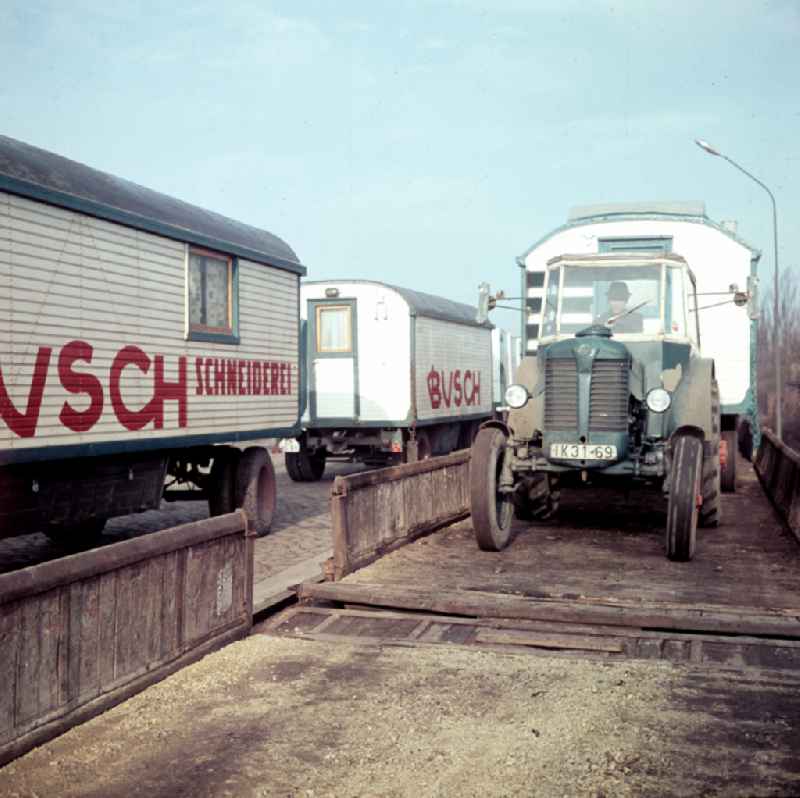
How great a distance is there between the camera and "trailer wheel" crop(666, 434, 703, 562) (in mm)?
9023

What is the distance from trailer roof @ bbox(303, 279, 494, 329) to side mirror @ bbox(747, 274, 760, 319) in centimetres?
432

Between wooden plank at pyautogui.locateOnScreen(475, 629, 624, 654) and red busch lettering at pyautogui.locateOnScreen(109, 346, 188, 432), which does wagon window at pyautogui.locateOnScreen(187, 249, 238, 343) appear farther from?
wooden plank at pyautogui.locateOnScreen(475, 629, 624, 654)

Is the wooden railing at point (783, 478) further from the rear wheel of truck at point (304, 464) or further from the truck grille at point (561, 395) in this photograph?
the rear wheel of truck at point (304, 464)

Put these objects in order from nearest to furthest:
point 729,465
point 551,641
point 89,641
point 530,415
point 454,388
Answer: point 89,641 < point 551,641 < point 530,415 < point 729,465 < point 454,388

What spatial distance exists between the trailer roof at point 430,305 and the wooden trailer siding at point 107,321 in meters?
4.61

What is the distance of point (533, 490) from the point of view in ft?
38.1

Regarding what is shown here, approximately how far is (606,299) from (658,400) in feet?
5.69

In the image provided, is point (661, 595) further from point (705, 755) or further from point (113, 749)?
point (113, 749)

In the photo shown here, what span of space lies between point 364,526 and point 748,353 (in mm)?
7803

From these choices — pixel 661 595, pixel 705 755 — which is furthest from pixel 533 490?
pixel 705 755

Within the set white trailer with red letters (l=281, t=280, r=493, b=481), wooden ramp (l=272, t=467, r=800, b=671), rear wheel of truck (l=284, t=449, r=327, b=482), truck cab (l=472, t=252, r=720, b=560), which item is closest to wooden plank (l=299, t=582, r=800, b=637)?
wooden ramp (l=272, t=467, r=800, b=671)

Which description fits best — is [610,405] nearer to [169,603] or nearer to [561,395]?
[561,395]

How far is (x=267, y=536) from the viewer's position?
12164 millimetres

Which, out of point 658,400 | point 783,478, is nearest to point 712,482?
point 658,400
